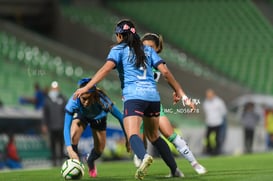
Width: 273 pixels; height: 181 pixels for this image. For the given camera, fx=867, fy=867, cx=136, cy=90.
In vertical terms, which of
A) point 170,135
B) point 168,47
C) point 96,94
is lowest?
point 170,135

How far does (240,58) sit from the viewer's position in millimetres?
35906

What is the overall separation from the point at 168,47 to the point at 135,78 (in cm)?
2669

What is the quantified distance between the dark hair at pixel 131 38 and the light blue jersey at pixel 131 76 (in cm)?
6

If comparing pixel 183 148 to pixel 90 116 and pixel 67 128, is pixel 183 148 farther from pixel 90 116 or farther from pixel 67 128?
pixel 67 128

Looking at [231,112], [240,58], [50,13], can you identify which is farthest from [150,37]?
[50,13]

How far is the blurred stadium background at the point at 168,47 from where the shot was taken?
30312 mm

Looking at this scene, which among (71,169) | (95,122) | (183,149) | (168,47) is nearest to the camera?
(71,169)

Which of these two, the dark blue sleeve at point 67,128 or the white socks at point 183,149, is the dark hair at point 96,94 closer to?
the dark blue sleeve at point 67,128

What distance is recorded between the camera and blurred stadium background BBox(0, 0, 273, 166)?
3031 centimetres

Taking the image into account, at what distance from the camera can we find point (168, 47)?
3762 cm

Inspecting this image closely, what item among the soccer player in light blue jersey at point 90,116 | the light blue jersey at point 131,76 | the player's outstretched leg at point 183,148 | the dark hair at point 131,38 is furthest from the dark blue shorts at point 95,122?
the dark hair at point 131,38

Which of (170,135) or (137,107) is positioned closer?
(137,107)

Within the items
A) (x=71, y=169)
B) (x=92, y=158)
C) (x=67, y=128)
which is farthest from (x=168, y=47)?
(x=71, y=169)

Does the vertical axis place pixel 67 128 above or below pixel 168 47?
below
